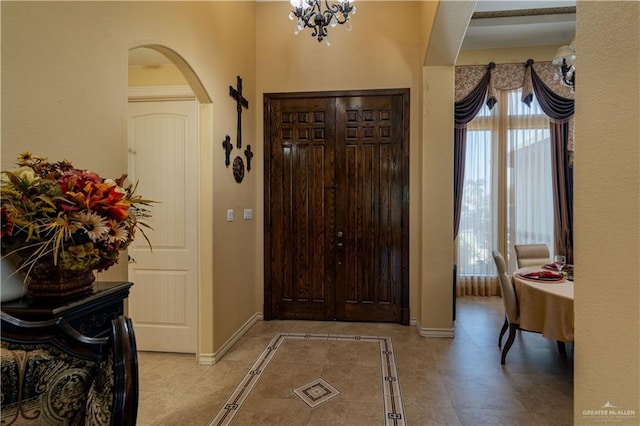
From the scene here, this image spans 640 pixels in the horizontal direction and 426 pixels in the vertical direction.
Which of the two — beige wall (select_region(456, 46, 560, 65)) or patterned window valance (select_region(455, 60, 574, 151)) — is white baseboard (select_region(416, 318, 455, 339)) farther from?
beige wall (select_region(456, 46, 560, 65))

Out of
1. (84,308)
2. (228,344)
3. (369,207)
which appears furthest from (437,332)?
(84,308)

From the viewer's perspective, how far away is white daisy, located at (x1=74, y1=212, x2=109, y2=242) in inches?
39.6

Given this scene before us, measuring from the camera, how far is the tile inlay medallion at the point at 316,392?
2301mm

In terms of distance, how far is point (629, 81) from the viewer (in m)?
0.68

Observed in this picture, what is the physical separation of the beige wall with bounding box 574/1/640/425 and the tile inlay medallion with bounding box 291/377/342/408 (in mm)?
1820

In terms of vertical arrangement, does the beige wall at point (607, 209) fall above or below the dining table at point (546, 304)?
above

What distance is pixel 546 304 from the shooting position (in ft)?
8.42

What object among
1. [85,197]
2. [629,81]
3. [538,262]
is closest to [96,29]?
[85,197]

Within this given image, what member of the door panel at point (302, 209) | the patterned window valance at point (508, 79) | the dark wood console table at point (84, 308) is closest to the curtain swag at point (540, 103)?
the patterned window valance at point (508, 79)

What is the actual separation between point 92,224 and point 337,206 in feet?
10.2

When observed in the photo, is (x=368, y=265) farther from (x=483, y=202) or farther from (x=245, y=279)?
(x=483, y=202)

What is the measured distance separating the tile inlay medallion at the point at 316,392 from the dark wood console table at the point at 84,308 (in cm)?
156

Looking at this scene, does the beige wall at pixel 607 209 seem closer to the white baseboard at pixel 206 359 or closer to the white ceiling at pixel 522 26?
the white baseboard at pixel 206 359

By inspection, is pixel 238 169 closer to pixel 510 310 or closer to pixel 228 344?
pixel 228 344
